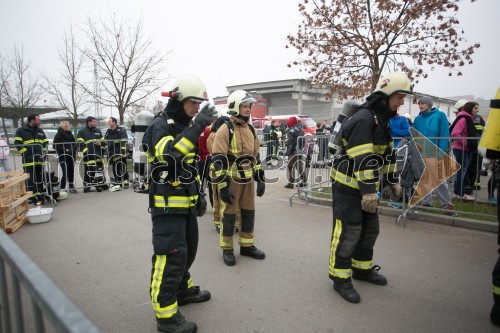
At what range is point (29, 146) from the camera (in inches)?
300

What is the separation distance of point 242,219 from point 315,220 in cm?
219

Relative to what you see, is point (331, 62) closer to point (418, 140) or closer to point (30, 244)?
point (418, 140)

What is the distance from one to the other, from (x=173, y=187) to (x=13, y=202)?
4.60 m

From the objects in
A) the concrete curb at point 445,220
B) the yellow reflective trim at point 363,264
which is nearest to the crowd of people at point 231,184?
the yellow reflective trim at point 363,264

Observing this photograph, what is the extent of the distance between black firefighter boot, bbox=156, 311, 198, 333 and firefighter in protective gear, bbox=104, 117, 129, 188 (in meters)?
7.39

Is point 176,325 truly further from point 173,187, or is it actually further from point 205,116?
point 205,116

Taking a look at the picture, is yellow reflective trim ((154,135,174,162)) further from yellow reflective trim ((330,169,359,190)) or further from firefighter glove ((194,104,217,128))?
yellow reflective trim ((330,169,359,190))

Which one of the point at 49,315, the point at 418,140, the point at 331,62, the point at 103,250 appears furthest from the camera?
the point at 331,62

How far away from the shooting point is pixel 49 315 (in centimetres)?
87

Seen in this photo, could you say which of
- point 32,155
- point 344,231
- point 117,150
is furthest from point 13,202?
point 344,231

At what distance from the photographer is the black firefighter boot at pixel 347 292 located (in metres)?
3.18

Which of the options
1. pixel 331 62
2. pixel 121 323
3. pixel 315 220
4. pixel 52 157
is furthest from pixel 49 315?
pixel 52 157

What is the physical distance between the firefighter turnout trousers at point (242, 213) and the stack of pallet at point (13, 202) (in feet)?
12.7

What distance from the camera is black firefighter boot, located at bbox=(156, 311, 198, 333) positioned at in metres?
2.67
